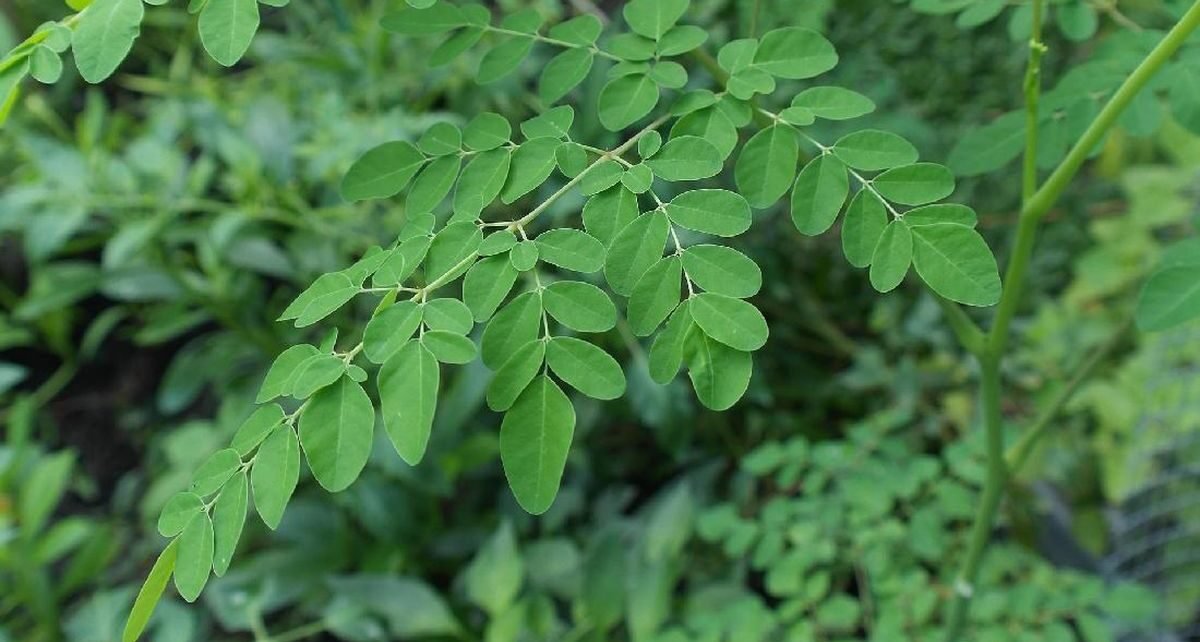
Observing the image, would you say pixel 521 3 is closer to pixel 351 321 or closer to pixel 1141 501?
pixel 351 321

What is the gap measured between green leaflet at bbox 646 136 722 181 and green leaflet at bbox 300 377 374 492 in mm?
246

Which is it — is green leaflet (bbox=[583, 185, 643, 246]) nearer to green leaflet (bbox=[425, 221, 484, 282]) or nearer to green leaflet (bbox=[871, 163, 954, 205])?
green leaflet (bbox=[425, 221, 484, 282])

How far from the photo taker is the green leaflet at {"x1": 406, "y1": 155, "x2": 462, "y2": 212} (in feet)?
2.34

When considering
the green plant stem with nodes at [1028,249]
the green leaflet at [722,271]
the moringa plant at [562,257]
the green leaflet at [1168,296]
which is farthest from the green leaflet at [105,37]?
the green leaflet at [1168,296]

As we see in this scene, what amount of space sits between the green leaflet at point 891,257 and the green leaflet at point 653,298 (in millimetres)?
140

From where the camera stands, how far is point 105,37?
2.04 ft

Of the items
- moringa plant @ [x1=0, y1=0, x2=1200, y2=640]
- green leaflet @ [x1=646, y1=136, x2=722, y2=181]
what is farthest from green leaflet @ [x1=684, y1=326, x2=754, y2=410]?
green leaflet @ [x1=646, y1=136, x2=722, y2=181]

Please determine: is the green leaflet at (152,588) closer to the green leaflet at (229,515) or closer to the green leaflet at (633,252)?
the green leaflet at (229,515)

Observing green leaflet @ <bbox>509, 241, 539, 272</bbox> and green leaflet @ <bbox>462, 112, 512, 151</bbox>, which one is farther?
green leaflet @ <bbox>462, 112, 512, 151</bbox>

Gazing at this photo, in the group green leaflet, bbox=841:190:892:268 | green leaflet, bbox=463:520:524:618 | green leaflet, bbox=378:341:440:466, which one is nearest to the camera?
green leaflet, bbox=378:341:440:466

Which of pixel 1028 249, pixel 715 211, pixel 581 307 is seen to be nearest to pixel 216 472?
pixel 581 307

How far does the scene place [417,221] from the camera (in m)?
0.64

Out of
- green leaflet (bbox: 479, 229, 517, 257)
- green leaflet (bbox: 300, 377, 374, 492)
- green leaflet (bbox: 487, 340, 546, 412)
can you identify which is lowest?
green leaflet (bbox: 300, 377, 374, 492)

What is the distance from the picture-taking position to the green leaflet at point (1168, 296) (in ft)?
2.34
